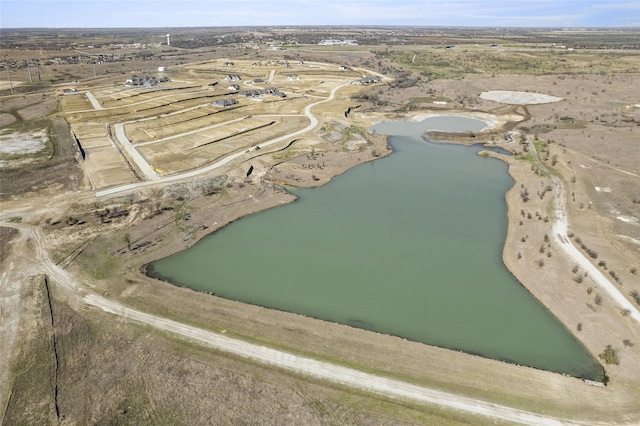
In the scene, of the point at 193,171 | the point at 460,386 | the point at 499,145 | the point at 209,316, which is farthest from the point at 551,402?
the point at 499,145

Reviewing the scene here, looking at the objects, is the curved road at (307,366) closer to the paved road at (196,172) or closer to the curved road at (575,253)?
the curved road at (575,253)

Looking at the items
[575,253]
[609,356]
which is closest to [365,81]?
[575,253]

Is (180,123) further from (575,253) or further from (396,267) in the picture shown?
(575,253)

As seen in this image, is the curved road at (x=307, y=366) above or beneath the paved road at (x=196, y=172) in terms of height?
beneath

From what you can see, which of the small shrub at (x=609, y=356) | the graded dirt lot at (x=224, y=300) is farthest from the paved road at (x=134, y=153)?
the small shrub at (x=609, y=356)

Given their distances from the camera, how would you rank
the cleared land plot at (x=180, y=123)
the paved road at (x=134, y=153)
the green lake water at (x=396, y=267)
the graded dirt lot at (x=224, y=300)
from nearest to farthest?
the graded dirt lot at (x=224, y=300)
the green lake water at (x=396, y=267)
the paved road at (x=134, y=153)
the cleared land plot at (x=180, y=123)
